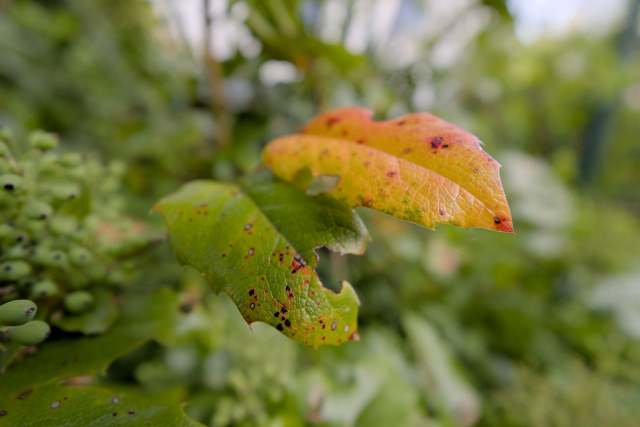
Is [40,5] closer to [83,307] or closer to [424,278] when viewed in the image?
[83,307]

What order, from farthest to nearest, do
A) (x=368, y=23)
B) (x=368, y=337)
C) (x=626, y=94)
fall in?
(x=626, y=94) < (x=368, y=23) < (x=368, y=337)

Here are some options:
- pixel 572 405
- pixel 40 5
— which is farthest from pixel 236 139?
pixel 40 5

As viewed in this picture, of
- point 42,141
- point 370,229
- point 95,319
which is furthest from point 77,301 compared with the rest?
point 370,229

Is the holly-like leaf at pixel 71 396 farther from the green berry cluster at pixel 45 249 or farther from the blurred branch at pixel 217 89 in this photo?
the blurred branch at pixel 217 89

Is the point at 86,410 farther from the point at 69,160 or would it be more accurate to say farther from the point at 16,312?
the point at 69,160

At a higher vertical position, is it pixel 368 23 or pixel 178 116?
pixel 368 23

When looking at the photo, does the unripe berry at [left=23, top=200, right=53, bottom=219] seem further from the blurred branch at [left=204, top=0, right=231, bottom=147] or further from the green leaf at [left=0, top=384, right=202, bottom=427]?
the blurred branch at [left=204, top=0, right=231, bottom=147]


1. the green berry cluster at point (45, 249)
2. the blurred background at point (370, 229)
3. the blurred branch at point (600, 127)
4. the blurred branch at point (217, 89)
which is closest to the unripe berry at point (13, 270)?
the green berry cluster at point (45, 249)
